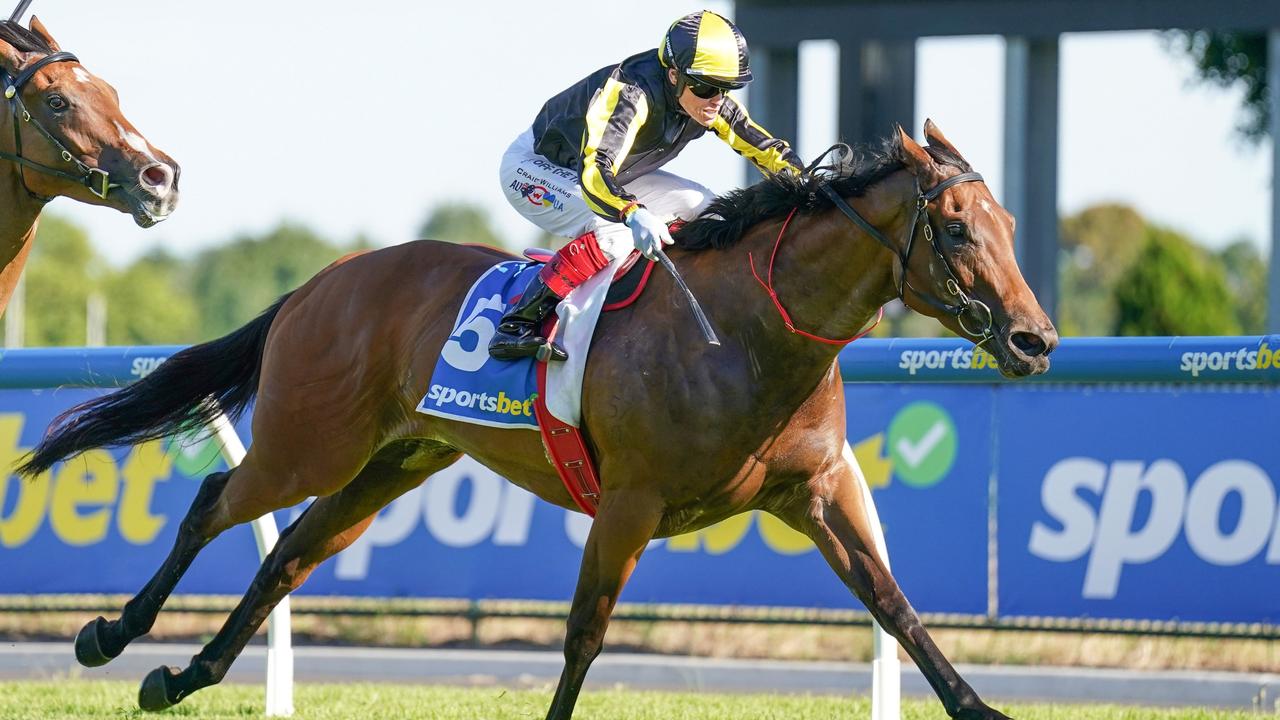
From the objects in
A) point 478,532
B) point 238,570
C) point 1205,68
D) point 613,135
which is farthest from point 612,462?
point 1205,68

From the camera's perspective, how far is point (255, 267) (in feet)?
256

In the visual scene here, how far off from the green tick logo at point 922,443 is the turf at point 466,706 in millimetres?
1008

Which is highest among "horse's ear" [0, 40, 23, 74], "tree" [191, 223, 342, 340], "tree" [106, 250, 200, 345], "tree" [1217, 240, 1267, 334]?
"horse's ear" [0, 40, 23, 74]

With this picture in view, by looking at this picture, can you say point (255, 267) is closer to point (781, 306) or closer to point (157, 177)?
point (157, 177)

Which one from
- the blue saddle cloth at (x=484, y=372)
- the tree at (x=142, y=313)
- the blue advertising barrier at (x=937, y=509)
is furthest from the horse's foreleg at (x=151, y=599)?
the tree at (x=142, y=313)

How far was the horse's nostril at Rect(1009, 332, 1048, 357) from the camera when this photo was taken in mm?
4227

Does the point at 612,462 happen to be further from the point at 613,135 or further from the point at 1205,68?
the point at 1205,68

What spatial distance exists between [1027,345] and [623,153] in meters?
1.43

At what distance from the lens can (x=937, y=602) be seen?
6.89 meters

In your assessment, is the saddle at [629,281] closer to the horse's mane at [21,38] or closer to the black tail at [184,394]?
the black tail at [184,394]

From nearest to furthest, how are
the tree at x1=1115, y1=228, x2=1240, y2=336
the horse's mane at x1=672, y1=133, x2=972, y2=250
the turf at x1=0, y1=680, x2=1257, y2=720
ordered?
the horse's mane at x1=672, y1=133, x2=972, y2=250 < the turf at x1=0, y1=680, x2=1257, y2=720 < the tree at x1=1115, y1=228, x2=1240, y2=336

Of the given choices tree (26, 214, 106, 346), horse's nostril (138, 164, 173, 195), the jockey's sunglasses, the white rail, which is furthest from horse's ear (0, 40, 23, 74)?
tree (26, 214, 106, 346)

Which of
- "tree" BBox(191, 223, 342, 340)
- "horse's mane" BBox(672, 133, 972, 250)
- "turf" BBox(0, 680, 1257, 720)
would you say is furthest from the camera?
"tree" BBox(191, 223, 342, 340)

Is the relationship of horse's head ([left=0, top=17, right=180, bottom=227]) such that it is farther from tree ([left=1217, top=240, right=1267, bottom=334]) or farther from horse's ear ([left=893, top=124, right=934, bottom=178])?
tree ([left=1217, top=240, right=1267, bottom=334])
